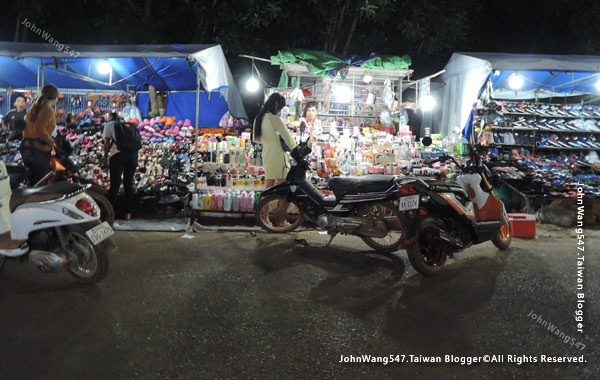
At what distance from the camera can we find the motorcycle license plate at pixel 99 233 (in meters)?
3.78

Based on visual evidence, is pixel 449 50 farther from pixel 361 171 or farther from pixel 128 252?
pixel 128 252

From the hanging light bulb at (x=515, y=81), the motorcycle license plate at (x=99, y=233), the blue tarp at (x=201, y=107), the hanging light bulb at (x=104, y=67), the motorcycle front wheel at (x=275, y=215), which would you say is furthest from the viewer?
the blue tarp at (x=201, y=107)

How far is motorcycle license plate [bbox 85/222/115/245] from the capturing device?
3783mm

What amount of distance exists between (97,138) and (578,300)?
1015 cm

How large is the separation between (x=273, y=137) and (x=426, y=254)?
9.94ft

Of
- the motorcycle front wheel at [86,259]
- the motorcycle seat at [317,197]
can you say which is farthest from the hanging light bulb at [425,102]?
the motorcycle front wheel at [86,259]

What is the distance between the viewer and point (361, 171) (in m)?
8.22


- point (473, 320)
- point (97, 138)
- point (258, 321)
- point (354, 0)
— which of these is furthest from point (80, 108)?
point (473, 320)

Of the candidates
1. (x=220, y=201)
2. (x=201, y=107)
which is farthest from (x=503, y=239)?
(x=201, y=107)

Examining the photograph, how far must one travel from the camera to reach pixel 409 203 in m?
4.72

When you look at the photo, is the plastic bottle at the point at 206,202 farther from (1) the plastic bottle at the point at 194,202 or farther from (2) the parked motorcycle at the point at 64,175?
(2) the parked motorcycle at the point at 64,175

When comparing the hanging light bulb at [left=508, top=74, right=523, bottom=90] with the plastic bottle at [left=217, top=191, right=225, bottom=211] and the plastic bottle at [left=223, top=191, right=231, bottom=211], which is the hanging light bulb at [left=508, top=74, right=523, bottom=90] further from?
the plastic bottle at [left=217, top=191, right=225, bottom=211]

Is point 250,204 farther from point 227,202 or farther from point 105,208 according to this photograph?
point 105,208

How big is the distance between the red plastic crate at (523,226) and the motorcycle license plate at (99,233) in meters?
5.95
